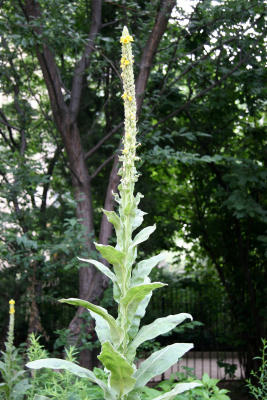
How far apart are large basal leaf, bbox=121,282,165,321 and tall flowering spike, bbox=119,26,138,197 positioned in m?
0.47

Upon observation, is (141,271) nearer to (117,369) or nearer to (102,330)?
(102,330)

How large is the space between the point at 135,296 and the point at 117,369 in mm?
327

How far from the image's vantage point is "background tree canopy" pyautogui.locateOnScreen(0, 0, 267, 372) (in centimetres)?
570

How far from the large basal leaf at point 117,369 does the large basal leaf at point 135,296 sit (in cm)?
25

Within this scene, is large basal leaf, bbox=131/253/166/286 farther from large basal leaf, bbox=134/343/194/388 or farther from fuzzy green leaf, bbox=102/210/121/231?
large basal leaf, bbox=134/343/194/388

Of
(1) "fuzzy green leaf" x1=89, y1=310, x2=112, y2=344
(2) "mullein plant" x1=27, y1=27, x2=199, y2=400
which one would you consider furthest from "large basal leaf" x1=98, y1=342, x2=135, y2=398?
(1) "fuzzy green leaf" x1=89, y1=310, x2=112, y2=344

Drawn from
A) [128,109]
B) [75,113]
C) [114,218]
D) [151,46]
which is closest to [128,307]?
[114,218]

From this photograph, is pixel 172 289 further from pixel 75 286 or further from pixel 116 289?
pixel 116 289

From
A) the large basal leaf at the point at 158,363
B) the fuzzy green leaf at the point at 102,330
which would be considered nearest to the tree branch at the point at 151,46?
the fuzzy green leaf at the point at 102,330

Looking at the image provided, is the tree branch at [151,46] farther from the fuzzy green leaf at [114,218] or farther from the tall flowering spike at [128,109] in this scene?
the fuzzy green leaf at [114,218]

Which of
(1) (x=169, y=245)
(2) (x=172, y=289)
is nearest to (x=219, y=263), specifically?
(1) (x=169, y=245)

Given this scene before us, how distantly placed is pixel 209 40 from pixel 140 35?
3.54 ft

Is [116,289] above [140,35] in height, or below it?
below

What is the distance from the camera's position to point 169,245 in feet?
26.6
